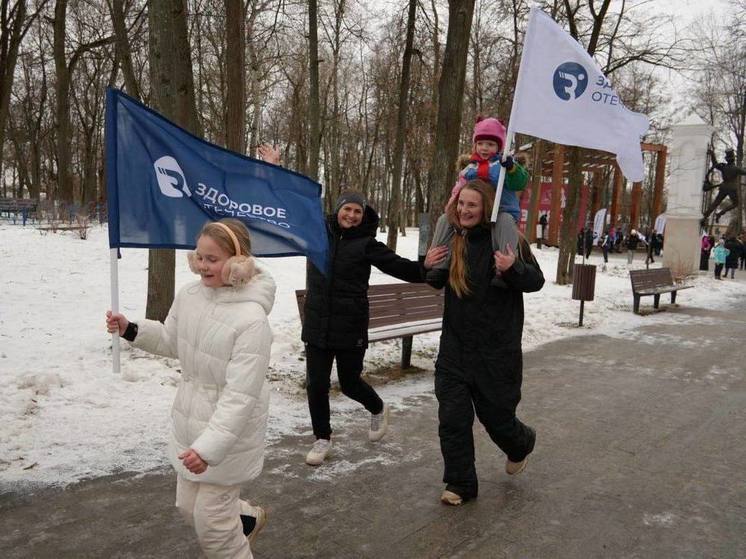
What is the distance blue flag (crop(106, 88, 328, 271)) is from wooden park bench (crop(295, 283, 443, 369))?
2320 mm

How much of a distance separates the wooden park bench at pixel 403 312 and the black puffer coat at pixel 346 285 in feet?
6.79

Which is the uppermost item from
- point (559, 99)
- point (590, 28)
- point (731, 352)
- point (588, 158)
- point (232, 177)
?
point (590, 28)

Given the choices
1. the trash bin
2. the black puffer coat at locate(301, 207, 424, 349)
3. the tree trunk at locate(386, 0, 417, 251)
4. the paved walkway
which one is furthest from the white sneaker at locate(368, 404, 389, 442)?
the tree trunk at locate(386, 0, 417, 251)

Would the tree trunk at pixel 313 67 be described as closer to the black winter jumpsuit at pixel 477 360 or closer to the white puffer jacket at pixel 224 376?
the black winter jumpsuit at pixel 477 360

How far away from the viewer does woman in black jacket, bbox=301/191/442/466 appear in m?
4.35

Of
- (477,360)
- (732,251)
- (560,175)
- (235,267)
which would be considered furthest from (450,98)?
(560,175)

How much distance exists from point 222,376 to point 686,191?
2708 centimetres

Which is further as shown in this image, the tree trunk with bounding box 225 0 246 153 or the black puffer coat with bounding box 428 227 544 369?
the tree trunk with bounding box 225 0 246 153

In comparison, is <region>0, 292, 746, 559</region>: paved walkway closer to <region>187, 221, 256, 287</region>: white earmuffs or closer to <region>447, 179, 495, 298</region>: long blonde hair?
<region>447, 179, 495, 298</region>: long blonde hair

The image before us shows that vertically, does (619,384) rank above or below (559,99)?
below

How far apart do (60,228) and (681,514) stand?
1920 centimetres

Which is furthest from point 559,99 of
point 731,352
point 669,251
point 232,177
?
point 669,251

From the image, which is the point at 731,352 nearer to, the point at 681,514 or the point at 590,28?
the point at 681,514

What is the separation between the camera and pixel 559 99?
4.36 metres
